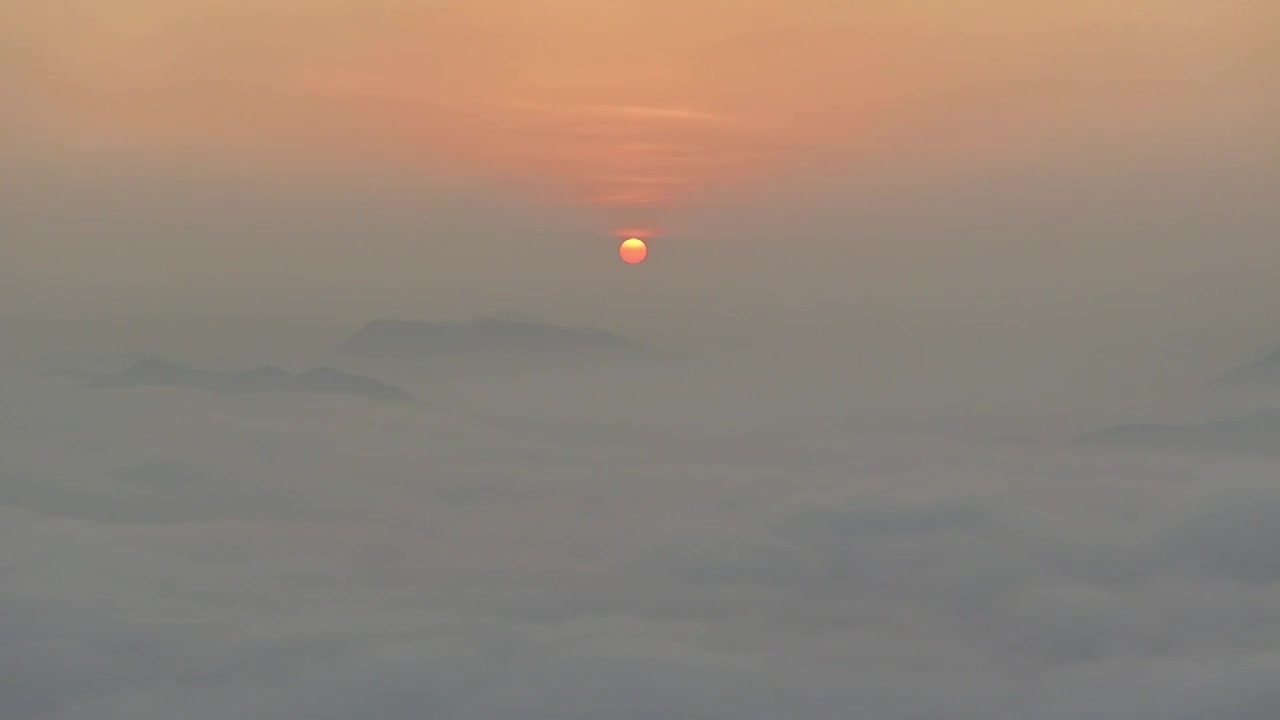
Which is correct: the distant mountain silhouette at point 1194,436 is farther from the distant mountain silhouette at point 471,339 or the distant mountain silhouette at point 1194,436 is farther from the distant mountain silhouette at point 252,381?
the distant mountain silhouette at point 252,381

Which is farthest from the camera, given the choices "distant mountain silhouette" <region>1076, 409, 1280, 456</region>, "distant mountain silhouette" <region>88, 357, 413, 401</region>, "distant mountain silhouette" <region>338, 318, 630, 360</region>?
"distant mountain silhouette" <region>338, 318, 630, 360</region>

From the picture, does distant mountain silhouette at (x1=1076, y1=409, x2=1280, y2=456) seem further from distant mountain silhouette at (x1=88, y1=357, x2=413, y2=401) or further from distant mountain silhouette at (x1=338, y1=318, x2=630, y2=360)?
distant mountain silhouette at (x1=88, y1=357, x2=413, y2=401)

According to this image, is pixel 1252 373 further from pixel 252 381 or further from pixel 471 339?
pixel 252 381

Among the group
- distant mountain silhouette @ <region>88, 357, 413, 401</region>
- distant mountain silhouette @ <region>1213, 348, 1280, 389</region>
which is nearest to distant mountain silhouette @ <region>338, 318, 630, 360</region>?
distant mountain silhouette @ <region>88, 357, 413, 401</region>

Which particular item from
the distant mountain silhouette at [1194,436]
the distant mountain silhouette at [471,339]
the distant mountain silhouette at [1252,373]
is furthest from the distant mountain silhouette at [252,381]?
the distant mountain silhouette at [1252,373]

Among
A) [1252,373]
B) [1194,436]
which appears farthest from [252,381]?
[1252,373]

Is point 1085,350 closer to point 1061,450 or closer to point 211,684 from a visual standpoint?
point 1061,450

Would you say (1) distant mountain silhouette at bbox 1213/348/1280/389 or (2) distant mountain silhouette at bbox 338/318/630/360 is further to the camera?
(2) distant mountain silhouette at bbox 338/318/630/360
